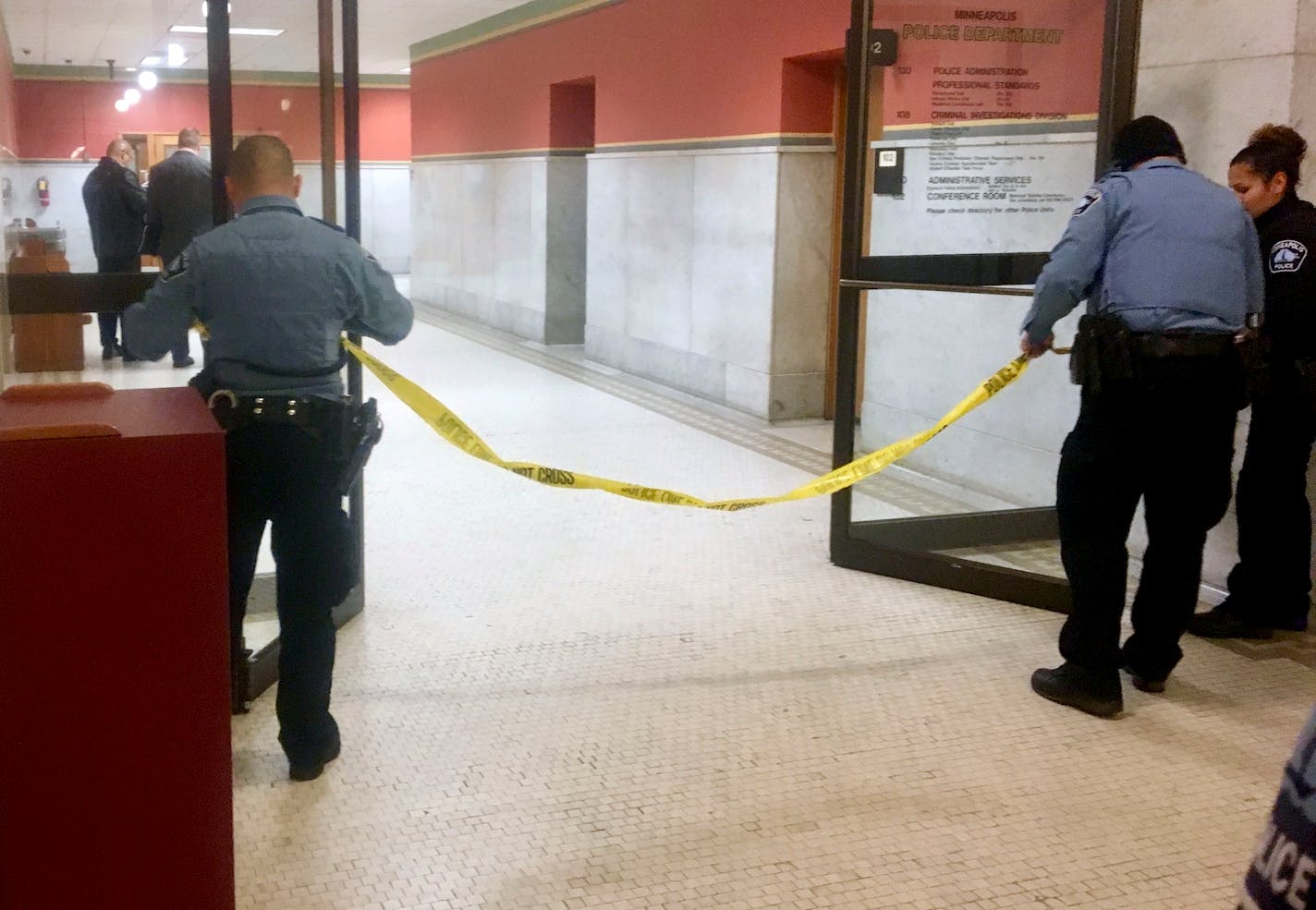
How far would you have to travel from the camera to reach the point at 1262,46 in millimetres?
4164

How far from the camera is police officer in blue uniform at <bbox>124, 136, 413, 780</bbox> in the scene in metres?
2.84

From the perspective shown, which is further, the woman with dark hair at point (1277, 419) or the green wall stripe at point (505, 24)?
the green wall stripe at point (505, 24)

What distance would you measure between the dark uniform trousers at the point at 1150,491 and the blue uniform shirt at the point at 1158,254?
132 millimetres

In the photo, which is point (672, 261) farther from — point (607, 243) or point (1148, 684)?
point (1148, 684)

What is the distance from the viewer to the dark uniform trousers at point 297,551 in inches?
113

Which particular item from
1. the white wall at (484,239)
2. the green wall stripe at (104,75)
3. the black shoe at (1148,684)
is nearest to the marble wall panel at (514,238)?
the white wall at (484,239)

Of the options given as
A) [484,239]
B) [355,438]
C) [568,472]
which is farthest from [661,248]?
[355,438]

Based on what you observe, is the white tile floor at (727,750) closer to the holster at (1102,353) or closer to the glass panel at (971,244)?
the glass panel at (971,244)

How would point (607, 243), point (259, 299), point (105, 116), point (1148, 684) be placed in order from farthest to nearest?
point (105, 116)
point (607, 243)
point (1148, 684)
point (259, 299)

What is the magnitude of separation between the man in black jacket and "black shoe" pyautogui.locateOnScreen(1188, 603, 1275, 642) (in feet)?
18.3

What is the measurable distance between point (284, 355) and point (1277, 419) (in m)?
2.92

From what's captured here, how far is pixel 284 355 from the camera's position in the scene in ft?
9.39

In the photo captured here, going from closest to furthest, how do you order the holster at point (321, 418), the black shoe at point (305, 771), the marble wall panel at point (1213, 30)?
the holster at point (321, 418) < the black shoe at point (305, 771) < the marble wall panel at point (1213, 30)

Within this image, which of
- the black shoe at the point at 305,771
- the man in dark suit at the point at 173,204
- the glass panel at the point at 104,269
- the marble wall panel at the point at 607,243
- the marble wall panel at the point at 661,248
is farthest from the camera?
the marble wall panel at the point at 607,243
